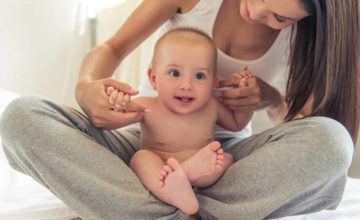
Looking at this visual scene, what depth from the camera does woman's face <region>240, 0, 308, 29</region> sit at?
79 cm

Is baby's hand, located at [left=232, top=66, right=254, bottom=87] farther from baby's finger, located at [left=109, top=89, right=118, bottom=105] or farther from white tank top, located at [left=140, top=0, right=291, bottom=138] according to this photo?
baby's finger, located at [left=109, top=89, right=118, bottom=105]

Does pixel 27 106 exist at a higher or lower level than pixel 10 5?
lower

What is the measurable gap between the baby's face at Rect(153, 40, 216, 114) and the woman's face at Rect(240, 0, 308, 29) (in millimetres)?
107

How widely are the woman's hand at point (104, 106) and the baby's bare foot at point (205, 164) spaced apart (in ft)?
0.46

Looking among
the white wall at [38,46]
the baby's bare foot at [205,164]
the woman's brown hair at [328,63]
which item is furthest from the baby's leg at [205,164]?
the white wall at [38,46]

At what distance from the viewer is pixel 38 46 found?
1.79 meters

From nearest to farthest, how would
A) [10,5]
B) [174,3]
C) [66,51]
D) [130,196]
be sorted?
[130,196]
[174,3]
[10,5]
[66,51]

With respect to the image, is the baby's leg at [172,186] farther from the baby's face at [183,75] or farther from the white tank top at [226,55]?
the white tank top at [226,55]

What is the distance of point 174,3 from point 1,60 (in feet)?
3.09

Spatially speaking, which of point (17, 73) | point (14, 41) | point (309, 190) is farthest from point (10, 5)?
point (309, 190)

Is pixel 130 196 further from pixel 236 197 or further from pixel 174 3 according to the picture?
pixel 174 3

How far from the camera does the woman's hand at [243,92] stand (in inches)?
36.1

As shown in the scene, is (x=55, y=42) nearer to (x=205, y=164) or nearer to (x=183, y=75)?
(x=183, y=75)

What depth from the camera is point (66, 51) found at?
1.87 meters
